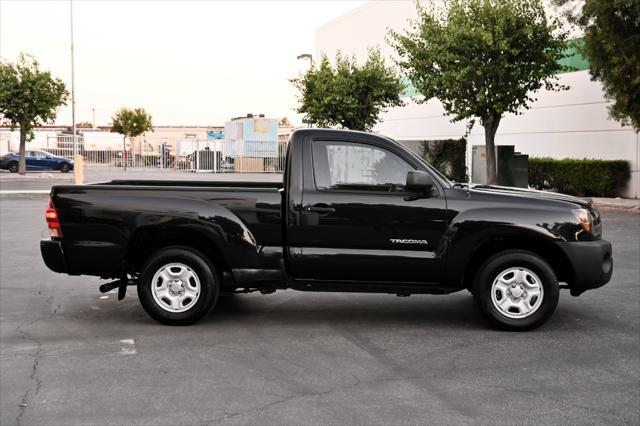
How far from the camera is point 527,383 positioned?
5.67 m

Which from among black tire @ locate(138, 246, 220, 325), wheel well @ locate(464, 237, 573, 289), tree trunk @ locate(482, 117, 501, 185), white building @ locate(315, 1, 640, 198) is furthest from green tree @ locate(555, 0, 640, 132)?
black tire @ locate(138, 246, 220, 325)

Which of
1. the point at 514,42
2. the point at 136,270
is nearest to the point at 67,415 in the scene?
the point at 136,270

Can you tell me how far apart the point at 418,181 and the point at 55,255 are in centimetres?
358

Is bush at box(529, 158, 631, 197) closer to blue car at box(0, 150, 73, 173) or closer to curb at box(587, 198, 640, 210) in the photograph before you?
curb at box(587, 198, 640, 210)

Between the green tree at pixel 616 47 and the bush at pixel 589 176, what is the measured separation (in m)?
2.82

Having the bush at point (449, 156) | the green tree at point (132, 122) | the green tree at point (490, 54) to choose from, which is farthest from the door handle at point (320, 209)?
the green tree at point (132, 122)

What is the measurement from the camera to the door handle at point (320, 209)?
7293mm

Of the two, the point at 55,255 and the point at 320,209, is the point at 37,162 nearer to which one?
the point at 55,255

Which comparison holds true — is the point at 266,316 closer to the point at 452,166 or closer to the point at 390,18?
the point at 452,166

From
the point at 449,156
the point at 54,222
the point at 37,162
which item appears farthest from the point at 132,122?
the point at 54,222

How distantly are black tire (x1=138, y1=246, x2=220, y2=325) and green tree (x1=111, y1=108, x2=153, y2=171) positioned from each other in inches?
2797

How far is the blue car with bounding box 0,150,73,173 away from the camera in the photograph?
46812 mm

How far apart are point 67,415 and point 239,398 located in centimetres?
112

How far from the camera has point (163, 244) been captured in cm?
773
